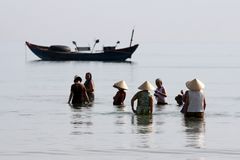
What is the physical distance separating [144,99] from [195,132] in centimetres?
262

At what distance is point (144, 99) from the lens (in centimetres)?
2230

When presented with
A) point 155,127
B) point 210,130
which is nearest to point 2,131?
point 155,127

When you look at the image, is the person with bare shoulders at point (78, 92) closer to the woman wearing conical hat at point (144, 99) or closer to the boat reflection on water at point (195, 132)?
the woman wearing conical hat at point (144, 99)

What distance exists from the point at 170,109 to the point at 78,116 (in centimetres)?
397

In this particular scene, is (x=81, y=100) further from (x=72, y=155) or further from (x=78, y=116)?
(x=72, y=155)

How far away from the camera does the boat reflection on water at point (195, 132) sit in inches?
706

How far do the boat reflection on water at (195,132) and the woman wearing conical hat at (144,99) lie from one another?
1049 millimetres

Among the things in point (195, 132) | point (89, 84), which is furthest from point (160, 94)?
point (195, 132)

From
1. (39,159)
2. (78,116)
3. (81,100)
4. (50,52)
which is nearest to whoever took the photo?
(39,159)

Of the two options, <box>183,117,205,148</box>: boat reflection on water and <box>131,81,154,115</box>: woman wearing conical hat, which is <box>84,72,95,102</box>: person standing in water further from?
<box>183,117,205,148</box>: boat reflection on water

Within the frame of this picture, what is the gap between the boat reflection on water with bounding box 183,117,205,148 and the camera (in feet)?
58.8

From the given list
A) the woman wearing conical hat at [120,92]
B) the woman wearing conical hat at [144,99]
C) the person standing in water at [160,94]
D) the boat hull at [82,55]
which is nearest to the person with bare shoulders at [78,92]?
the woman wearing conical hat at [120,92]

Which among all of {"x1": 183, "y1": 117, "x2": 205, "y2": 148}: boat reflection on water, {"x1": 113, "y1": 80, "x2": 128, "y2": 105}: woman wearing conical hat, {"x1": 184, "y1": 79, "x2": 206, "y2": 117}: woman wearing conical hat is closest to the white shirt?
{"x1": 184, "y1": 79, "x2": 206, "y2": 117}: woman wearing conical hat

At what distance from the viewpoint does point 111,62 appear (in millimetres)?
116312
